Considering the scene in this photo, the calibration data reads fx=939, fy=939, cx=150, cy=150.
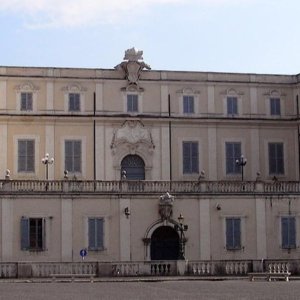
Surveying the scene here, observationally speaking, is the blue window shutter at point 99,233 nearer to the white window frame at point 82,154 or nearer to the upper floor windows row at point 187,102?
the white window frame at point 82,154

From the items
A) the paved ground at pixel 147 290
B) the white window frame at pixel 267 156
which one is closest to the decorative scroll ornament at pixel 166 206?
the paved ground at pixel 147 290

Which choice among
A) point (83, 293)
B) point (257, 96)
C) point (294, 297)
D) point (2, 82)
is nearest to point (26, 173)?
point (2, 82)

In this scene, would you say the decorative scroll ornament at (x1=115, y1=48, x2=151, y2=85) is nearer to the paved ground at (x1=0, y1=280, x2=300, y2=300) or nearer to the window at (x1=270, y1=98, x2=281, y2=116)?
the window at (x1=270, y1=98, x2=281, y2=116)

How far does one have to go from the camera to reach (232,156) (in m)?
63.8

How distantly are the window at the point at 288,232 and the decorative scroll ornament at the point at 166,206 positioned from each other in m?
6.77

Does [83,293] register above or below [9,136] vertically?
below

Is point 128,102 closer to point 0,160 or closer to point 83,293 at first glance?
point 0,160

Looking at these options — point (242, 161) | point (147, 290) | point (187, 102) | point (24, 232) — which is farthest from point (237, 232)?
point (147, 290)

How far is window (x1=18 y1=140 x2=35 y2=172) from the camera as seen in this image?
61000 millimetres

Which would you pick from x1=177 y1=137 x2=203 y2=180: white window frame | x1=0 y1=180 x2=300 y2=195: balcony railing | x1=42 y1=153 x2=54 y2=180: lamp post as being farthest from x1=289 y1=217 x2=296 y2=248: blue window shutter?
x1=42 y1=153 x2=54 y2=180: lamp post

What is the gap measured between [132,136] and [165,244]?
9.49m

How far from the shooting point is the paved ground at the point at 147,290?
1270 inches

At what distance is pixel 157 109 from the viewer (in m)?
63.5

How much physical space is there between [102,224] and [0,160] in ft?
33.4
